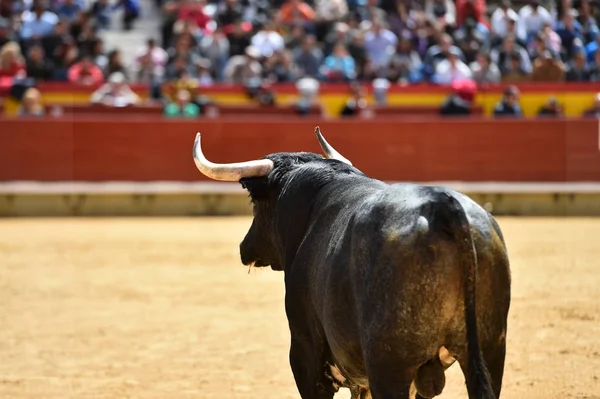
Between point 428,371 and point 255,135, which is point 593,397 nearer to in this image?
point 428,371

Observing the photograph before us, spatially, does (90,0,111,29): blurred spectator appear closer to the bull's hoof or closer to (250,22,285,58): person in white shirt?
(250,22,285,58): person in white shirt

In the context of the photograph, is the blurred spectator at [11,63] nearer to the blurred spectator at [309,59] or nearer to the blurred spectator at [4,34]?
the blurred spectator at [4,34]

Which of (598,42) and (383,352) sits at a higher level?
(383,352)

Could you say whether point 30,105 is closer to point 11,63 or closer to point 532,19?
point 11,63

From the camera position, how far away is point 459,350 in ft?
10.7

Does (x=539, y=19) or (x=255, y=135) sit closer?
(x=255, y=135)

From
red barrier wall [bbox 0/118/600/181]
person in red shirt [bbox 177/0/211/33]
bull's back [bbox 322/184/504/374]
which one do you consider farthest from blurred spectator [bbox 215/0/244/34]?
bull's back [bbox 322/184/504/374]

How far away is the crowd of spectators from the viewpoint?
1524 centimetres

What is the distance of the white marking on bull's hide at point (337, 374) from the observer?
389 centimetres

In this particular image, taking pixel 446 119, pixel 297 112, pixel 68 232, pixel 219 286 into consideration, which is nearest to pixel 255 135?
pixel 297 112

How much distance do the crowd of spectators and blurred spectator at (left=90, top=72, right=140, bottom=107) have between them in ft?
0.80

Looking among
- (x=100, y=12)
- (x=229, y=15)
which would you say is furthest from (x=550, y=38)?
(x=100, y=12)

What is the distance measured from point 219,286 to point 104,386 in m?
3.08

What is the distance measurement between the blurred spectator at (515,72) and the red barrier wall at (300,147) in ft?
4.40
